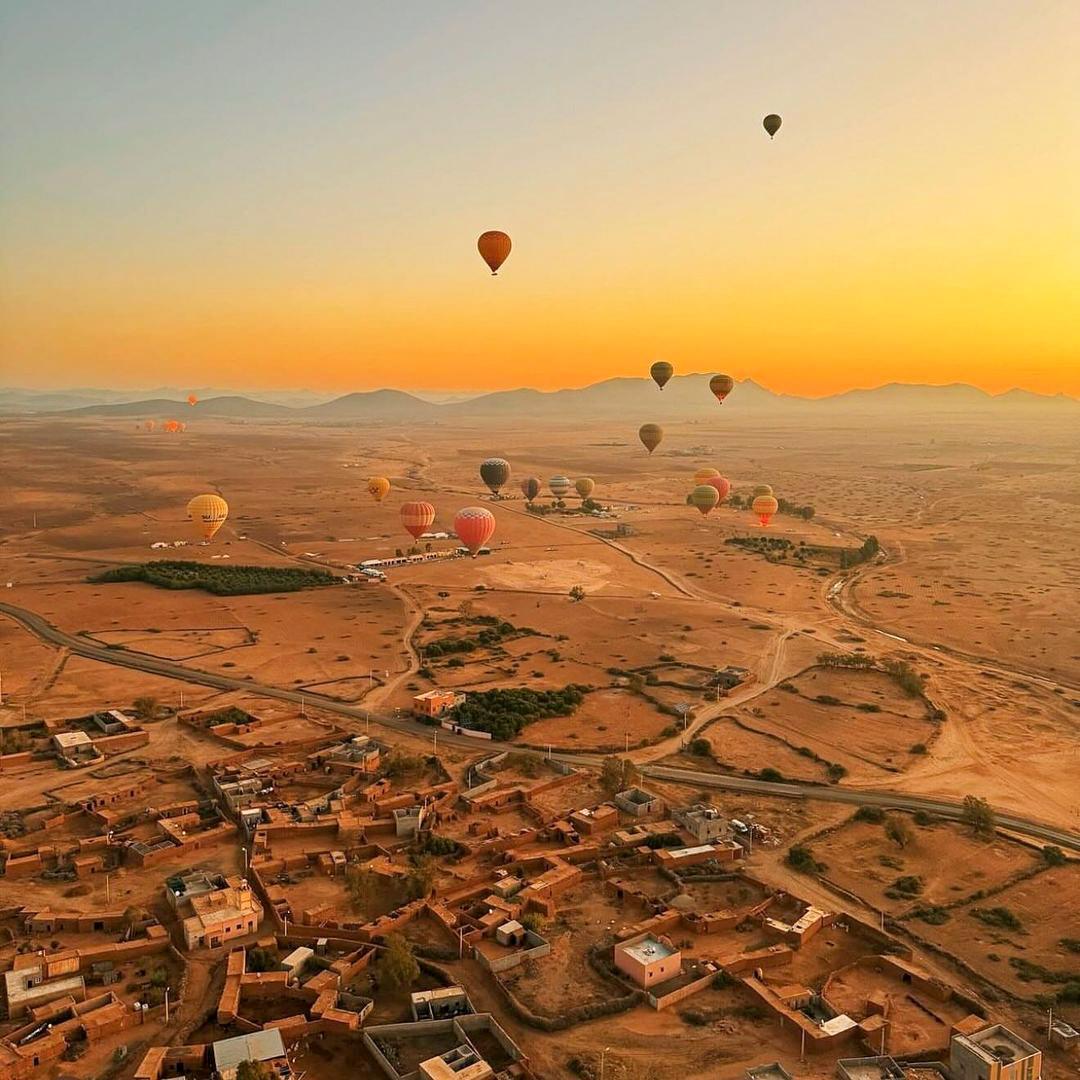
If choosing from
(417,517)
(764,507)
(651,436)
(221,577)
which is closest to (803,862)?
(417,517)

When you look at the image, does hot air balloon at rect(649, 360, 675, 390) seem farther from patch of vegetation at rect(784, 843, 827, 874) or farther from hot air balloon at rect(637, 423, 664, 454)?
patch of vegetation at rect(784, 843, 827, 874)

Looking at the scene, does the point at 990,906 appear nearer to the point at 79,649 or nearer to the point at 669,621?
the point at 669,621

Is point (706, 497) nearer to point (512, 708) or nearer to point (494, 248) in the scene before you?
point (494, 248)

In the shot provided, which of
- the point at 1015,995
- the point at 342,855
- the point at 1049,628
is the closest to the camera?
the point at 1015,995

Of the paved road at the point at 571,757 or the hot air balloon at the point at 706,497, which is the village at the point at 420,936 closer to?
the paved road at the point at 571,757

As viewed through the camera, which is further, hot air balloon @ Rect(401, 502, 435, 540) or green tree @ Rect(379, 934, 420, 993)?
hot air balloon @ Rect(401, 502, 435, 540)

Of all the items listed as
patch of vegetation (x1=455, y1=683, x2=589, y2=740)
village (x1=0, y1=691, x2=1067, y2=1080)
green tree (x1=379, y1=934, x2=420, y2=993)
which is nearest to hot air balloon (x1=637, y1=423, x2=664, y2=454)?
patch of vegetation (x1=455, y1=683, x2=589, y2=740)

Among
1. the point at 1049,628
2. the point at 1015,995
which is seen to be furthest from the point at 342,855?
the point at 1049,628
